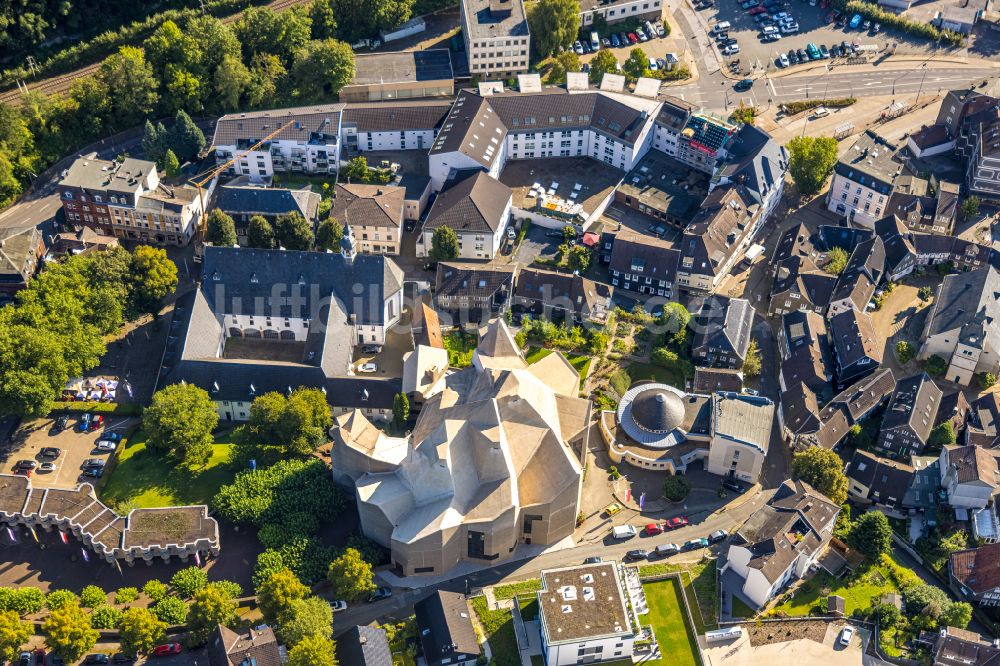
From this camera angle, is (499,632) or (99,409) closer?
(499,632)

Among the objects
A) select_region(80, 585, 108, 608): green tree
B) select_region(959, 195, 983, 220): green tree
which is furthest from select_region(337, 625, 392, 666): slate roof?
select_region(959, 195, 983, 220): green tree

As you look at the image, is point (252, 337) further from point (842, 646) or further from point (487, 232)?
point (842, 646)

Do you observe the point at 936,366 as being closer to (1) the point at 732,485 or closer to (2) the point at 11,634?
(1) the point at 732,485

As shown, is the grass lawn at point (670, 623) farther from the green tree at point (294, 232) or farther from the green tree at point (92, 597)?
the green tree at point (294, 232)

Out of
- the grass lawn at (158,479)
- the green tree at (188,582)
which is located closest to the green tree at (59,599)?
the green tree at (188,582)

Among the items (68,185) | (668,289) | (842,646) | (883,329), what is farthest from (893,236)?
(68,185)

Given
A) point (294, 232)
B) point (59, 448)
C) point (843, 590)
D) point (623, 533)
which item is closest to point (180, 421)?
point (59, 448)

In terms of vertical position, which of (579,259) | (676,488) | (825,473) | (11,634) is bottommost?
(676,488)
